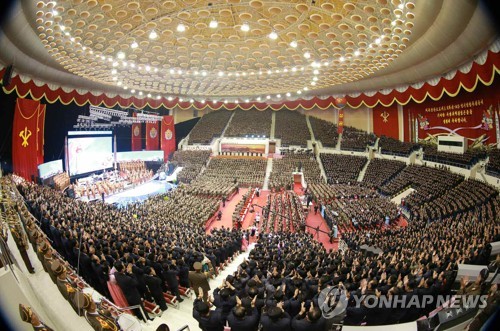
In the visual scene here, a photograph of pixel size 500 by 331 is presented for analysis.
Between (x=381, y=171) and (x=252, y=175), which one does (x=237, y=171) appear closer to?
(x=252, y=175)

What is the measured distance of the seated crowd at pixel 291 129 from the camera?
117ft

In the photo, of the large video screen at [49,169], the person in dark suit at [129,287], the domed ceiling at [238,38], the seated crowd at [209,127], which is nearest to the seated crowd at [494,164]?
the domed ceiling at [238,38]

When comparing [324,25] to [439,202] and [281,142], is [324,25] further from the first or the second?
[281,142]

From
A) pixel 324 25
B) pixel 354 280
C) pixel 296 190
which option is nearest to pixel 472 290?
pixel 354 280

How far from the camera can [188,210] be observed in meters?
18.0

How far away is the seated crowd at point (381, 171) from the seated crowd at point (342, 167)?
110cm

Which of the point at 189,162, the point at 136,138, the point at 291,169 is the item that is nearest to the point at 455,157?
the point at 291,169

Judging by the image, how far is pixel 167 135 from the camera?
36.5 m

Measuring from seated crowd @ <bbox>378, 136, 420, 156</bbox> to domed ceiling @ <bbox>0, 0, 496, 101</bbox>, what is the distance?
25.5 ft

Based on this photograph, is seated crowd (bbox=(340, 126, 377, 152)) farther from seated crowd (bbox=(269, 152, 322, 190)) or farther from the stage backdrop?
the stage backdrop

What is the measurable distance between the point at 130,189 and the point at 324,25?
21832 mm

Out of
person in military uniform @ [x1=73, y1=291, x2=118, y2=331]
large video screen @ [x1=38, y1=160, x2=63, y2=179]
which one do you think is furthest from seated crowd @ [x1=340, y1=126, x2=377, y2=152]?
person in military uniform @ [x1=73, y1=291, x2=118, y2=331]

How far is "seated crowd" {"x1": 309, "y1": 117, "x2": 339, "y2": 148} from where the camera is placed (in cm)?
3408

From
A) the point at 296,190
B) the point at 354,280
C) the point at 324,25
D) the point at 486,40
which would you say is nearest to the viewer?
the point at 354,280
